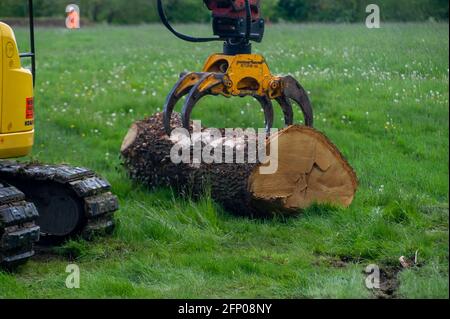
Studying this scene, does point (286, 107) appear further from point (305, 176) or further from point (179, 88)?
point (179, 88)

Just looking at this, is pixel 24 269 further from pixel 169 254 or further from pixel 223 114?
pixel 223 114

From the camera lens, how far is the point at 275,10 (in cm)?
1717

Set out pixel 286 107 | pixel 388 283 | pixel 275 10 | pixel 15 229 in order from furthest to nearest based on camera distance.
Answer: pixel 275 10
pixel 286 107
pixel 15 229
pixel 388 283

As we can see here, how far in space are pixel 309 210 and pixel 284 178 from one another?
0.35 meters

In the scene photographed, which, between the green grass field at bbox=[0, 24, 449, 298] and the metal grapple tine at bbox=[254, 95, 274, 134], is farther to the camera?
the metal grapple tine at bbox=[254, 95, 274, 134]

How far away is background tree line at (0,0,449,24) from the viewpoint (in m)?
9.88

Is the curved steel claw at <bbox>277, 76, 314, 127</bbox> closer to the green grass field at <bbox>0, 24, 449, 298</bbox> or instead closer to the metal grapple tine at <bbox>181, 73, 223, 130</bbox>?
the metal grapple tine at <bbox>181, 73, 223, 130</bbox>

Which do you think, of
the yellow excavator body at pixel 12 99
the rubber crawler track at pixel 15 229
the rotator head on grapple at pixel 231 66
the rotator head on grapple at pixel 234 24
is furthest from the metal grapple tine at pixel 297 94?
the rubber crawler track at pixel 15 229

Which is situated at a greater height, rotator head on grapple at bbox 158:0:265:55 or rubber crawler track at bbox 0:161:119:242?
rotator head on grapple at bbox 158:0:265:55

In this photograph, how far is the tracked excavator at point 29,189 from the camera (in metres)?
6.99

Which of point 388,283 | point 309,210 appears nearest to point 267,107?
point 309,210

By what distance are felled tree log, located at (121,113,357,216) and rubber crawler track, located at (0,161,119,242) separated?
0.84 m

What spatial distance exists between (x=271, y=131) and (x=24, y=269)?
2362 millimetres

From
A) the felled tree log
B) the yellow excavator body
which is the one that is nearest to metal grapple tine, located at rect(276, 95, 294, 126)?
the felled tree log
